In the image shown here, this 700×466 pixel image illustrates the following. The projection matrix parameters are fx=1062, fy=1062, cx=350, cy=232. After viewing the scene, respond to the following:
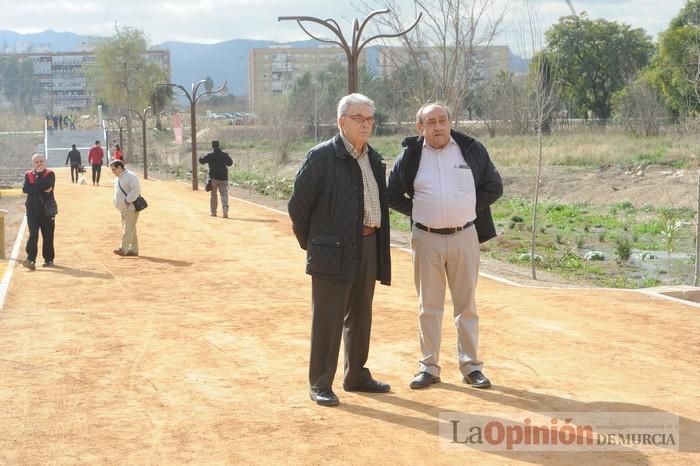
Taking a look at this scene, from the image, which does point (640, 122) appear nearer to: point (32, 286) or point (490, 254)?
point (490, 254)

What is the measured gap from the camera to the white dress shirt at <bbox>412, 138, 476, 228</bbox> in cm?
679

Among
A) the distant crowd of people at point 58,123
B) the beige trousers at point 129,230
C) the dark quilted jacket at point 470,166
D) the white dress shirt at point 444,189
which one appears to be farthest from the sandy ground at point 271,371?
the distant crowd of people at point 58,123

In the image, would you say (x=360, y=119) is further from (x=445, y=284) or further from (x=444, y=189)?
(x=445, y=284)

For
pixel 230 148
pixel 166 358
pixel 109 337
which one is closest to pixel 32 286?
pixel 109 337

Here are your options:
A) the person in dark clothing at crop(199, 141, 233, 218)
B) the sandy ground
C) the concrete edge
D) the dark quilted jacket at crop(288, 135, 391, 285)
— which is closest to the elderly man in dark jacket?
the dark quilted jacket at crop(288, 135, 391, 285)

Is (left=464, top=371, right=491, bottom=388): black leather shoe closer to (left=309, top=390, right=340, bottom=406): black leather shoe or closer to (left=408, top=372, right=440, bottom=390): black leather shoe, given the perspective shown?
(left=408, top=372, right=440, bottom=390): black leather shoe

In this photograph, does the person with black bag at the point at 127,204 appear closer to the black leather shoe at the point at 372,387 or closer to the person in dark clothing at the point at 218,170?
the person in dark clothing at the point at 218,170

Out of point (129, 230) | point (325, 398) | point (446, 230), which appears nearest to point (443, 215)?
point (446, 230)

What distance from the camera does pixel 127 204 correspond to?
16281 millimetres

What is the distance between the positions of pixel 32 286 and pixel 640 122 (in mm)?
41964

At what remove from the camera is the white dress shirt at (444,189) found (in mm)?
6785

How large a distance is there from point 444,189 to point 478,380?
4.27 ft

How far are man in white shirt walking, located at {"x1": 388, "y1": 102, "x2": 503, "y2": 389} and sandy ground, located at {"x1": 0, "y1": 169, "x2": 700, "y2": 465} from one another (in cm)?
33

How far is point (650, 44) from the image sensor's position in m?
72.2
